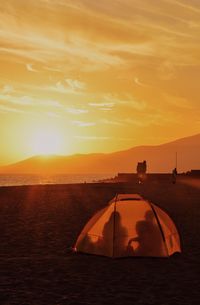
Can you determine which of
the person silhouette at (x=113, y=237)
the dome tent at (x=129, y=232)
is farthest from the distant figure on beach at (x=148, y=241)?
the person silhouette at (x=113, y=237)

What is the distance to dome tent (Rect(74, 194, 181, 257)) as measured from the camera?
14469mm

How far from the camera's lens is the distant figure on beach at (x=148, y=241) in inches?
568

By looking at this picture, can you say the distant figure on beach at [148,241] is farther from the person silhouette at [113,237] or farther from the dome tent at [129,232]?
the person silhouette at [113,237]

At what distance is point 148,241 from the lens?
14508mm

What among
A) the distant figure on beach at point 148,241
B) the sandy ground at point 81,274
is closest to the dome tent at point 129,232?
the distant figure on beach at point 148,241

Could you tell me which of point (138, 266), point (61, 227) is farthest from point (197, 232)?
point (138, 266)

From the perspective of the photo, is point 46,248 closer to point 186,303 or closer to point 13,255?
point 13,255

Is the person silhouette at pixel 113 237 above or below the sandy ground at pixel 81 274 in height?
above

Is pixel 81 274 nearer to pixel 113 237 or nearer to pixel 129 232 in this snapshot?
pixel 113 237

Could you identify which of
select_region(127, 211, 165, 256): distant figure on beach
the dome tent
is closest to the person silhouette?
the dome tent

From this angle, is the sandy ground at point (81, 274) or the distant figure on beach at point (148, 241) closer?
the sandy ground at point (81, 274)

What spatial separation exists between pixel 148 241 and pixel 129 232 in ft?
2.03

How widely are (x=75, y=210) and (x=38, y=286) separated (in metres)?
18.2

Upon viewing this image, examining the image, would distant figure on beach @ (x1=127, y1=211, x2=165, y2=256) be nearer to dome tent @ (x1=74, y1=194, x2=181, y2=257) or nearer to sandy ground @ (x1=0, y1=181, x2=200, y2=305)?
dome tent @ (x1=74, y1=194, x2=181, y2=257)
